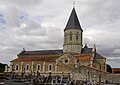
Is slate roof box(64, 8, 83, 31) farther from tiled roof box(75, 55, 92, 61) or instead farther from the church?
tiled roof box(75, 55, 92, 61)

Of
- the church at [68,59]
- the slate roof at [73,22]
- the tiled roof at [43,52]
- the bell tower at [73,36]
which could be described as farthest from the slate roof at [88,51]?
the tiled roof at [43,52]

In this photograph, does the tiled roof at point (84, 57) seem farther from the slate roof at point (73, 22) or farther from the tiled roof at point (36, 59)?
the slate roof at point (73, 22)

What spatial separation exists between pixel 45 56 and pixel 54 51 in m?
3.14

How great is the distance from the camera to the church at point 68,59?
2813 inches

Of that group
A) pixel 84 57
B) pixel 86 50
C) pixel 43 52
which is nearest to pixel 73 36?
pixel 86 50

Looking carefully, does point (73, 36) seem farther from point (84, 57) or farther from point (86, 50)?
point (84, 57)

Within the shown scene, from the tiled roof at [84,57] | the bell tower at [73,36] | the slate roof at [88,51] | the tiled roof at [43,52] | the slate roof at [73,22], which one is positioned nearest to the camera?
the tiled roof at [84,57]

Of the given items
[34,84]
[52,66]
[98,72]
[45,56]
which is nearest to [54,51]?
[45,56]

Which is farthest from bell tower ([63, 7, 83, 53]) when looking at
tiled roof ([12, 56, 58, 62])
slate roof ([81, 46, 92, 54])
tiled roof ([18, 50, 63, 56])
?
tiled roof ([18, 50, 63, 56])

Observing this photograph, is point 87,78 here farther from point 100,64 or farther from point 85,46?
point 85,46

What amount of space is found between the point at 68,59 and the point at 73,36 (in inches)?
278

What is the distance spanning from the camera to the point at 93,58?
71.7 meters

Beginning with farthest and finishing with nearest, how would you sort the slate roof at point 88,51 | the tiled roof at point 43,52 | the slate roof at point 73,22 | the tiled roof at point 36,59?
the tiled roof at point 43,52 → the tiled roof at point 36,59 → the slate roof at point 73,22 → the slate roof at point 88,51

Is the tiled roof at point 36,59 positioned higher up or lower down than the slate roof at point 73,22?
lower down
